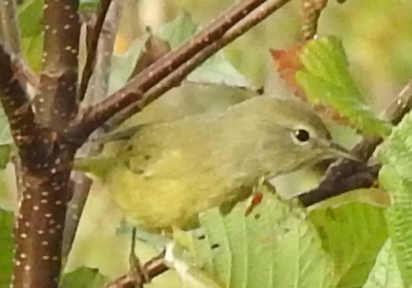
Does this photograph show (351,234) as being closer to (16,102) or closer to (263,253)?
(263,253)

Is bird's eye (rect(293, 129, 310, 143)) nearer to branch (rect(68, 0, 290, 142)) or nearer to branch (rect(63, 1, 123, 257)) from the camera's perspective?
branch (rect(63, 1, 123, 257))

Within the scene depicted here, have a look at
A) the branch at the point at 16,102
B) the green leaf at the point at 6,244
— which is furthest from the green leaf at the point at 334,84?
the green leaf at the point at 6,244

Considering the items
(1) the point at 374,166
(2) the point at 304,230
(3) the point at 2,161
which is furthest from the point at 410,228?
(3) the point at 2,161

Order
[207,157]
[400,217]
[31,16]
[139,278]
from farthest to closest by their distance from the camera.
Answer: [207,157] → [31,16] → [139,278] → [400,217]

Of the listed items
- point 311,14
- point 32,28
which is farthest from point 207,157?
point 311,14

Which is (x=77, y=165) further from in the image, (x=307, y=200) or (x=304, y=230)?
(x=304, y=230)
